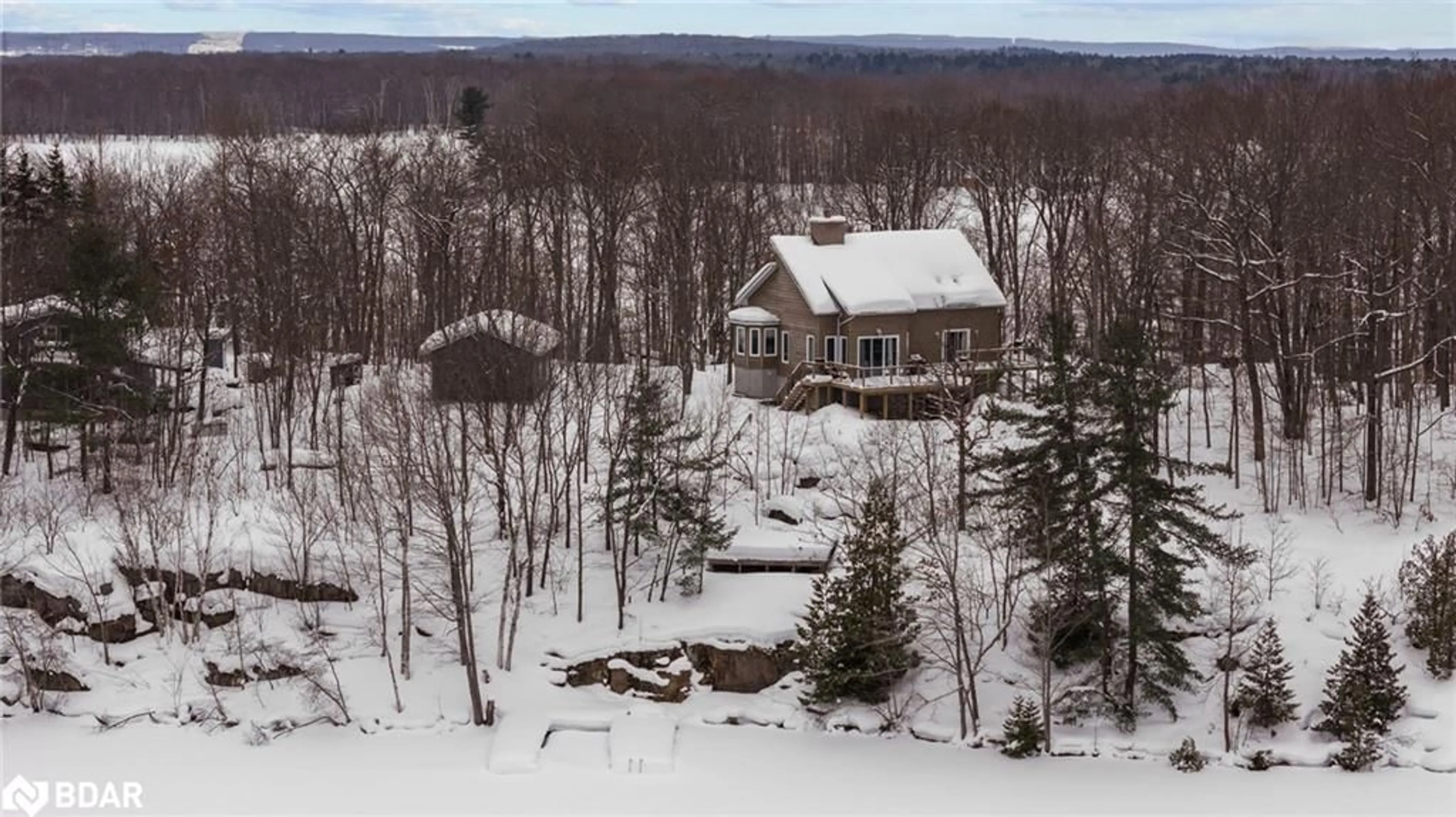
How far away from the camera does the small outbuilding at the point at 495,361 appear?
31.0 meters

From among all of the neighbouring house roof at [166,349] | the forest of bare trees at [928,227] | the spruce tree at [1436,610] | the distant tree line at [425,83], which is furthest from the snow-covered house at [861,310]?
the distant tree line at [425,83]

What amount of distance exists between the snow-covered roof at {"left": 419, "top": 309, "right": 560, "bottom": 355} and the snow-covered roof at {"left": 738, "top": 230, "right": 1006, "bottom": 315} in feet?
23.3

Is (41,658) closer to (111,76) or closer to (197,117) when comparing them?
(197,117)

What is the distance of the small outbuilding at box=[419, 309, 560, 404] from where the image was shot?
30953mm

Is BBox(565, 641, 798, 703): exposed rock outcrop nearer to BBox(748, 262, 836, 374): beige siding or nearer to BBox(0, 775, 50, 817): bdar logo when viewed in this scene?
BBox(0, 775, 50, 817): bdar logo

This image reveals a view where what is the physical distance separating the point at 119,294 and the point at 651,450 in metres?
13.5

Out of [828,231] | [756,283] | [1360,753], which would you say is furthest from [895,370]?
[1360,753]

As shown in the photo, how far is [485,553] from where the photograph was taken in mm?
31547

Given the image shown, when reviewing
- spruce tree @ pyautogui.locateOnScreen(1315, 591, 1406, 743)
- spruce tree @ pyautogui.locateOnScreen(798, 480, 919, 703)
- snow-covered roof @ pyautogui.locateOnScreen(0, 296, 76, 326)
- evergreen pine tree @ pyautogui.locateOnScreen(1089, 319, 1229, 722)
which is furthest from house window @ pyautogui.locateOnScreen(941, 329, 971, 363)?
snow-covered roof @ pyautogui.locateOnScreen(0, 296, 76, 326)

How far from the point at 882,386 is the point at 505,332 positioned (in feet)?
31.3

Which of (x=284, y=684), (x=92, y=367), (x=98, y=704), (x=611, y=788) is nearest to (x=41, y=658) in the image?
(x=98, y=704)

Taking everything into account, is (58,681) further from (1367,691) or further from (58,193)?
(1367,691)

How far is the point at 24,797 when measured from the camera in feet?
83.5

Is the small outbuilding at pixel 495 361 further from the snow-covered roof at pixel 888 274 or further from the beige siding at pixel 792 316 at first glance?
the snow-covered roof at pixel 888 274
